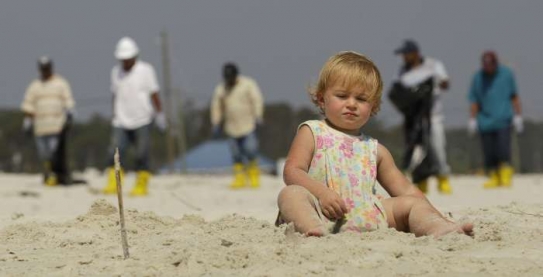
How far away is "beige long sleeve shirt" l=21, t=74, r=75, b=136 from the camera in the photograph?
41.5 ft

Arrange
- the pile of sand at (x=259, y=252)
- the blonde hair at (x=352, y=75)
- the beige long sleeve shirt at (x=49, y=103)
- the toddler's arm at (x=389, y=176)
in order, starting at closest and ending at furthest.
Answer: the pile of sand at (x=259, y=252) → the blonde hair at (x=352, y=75) → the toddler's arm at (x=389, y=176) → the beige long sleeve shirt at (x=49, y=103)

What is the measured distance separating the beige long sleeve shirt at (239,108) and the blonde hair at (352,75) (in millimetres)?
8300

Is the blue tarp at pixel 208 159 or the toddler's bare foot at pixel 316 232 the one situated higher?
the toddler's bare foot at pixel 316 232

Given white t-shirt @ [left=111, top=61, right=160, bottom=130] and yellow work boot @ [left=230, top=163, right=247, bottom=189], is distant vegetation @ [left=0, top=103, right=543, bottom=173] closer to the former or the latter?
yellow work boot @ [left=230, top=163, right=247, bottom=189]

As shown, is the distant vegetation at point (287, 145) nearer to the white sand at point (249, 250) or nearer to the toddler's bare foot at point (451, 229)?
the white sand at point (249, 250)

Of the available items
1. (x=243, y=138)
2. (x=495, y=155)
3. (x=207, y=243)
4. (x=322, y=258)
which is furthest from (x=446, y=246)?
(x=243, y=138)

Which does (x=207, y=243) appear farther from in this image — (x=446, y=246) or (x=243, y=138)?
(x=243, y=138)

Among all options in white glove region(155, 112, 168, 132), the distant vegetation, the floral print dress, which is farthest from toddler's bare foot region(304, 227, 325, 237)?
the distant vegetation

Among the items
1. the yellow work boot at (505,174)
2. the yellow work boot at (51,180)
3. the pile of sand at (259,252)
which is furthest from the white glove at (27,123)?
the pile of sand at (259,252)

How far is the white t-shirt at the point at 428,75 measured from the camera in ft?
31.9

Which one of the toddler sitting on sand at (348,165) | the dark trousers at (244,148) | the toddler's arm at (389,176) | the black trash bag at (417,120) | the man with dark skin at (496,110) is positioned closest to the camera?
the toddler sitting on sand at (348,165)

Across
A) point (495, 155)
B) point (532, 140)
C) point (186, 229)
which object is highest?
point (186, 229)

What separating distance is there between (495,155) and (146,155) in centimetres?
408

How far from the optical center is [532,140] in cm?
2506
